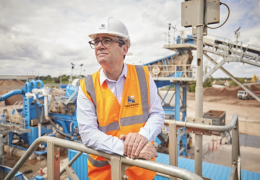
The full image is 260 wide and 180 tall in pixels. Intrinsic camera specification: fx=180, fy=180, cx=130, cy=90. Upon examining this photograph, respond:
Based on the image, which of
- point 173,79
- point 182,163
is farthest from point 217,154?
→ point 182,163

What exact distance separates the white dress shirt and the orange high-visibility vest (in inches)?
2.6

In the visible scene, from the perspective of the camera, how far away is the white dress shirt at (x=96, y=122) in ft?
5.05

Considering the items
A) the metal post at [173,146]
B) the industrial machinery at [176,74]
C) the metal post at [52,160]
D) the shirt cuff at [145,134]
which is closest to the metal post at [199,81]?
the metal post at [173,146]

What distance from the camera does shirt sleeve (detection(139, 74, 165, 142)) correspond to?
1.75m

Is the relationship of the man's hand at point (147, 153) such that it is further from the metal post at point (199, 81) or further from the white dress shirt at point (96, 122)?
the metal post at point (199, 81)

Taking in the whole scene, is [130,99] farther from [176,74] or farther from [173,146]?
[176,74]

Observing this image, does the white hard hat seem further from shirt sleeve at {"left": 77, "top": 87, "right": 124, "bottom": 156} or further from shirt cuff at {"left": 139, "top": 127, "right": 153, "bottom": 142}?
shirt cuff at {"left": 139, "top": 127, "right": 153, "bottom": 142}

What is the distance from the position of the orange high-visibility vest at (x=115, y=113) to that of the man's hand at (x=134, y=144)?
287mm

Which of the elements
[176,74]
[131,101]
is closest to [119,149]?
[131,101]

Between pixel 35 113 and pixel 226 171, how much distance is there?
11809 mm

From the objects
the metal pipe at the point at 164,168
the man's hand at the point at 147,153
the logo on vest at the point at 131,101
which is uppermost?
the logo on vest at the point at 131,101

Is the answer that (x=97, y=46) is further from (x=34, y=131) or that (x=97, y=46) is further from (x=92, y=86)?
(x=34, y=131)

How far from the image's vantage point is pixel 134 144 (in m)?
1.47

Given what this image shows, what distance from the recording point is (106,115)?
1.85m
